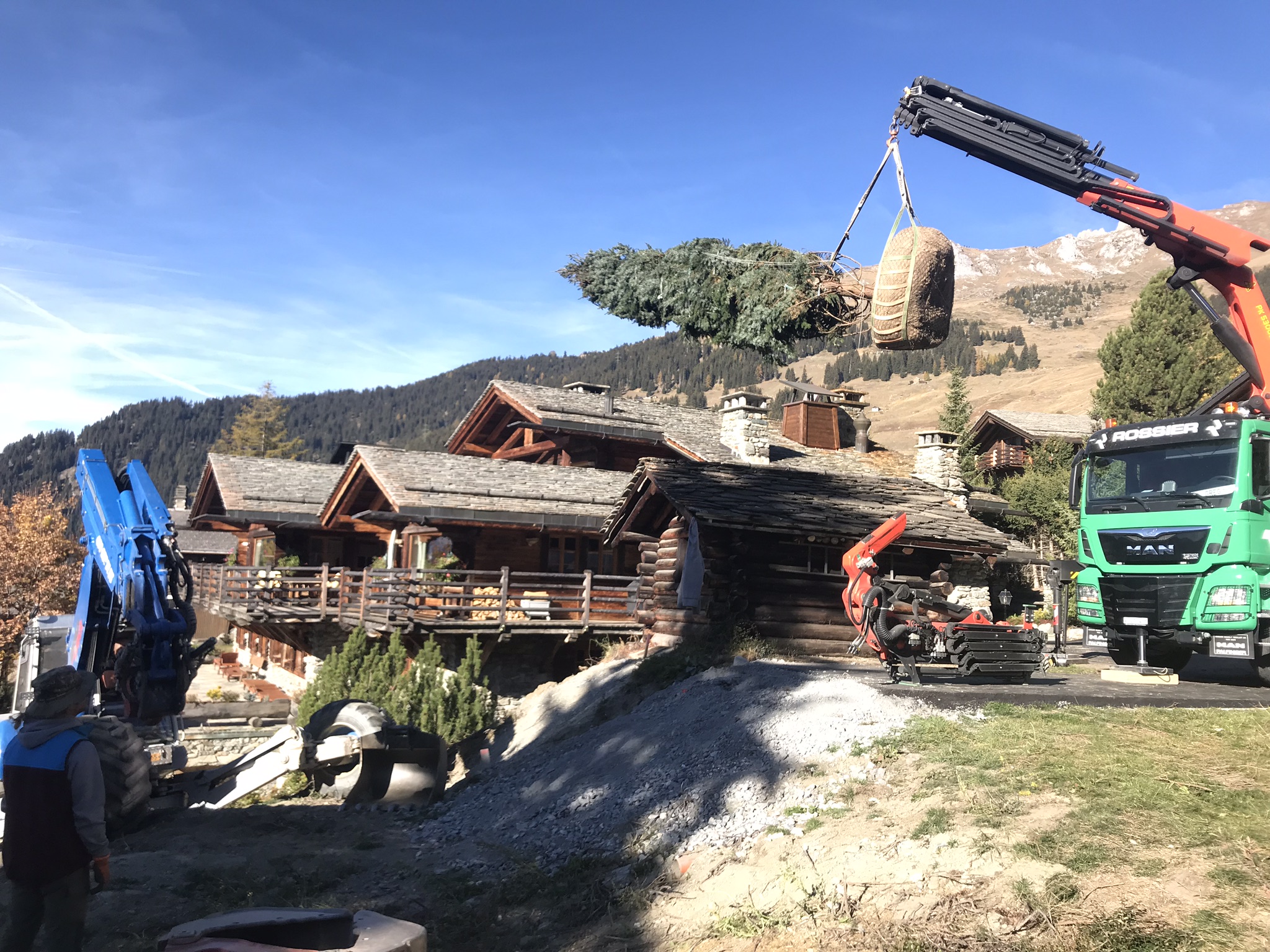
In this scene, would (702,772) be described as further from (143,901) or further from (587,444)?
(587,444)

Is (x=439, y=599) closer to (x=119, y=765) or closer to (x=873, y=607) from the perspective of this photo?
(x=119, y=765)

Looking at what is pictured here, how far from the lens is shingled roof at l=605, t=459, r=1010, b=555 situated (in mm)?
15188

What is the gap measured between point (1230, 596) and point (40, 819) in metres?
11.7

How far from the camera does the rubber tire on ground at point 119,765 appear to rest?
912 cm

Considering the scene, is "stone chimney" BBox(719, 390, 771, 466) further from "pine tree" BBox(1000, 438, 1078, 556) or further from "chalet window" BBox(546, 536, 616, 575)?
"pine tree" BBox(1000, 438, 1078, 556)

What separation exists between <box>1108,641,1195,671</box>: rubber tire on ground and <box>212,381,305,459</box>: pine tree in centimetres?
6323

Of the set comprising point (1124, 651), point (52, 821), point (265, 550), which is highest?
point (265, 550)

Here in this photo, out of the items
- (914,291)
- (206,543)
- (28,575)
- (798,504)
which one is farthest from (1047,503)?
(206,543)

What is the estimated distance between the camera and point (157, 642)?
10664mm

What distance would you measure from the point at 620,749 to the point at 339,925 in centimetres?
584

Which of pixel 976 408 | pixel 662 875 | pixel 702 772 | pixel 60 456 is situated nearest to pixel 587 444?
pixel 702 772

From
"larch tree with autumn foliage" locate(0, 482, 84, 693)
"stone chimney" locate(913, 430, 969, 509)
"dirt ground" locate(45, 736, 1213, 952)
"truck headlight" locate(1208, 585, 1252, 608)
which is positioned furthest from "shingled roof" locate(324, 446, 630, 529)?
"truck headlight" locate(1208, 585, 1252, 608)

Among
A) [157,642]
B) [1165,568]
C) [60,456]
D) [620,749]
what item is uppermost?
[60,456]

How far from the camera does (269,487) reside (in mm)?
27219
